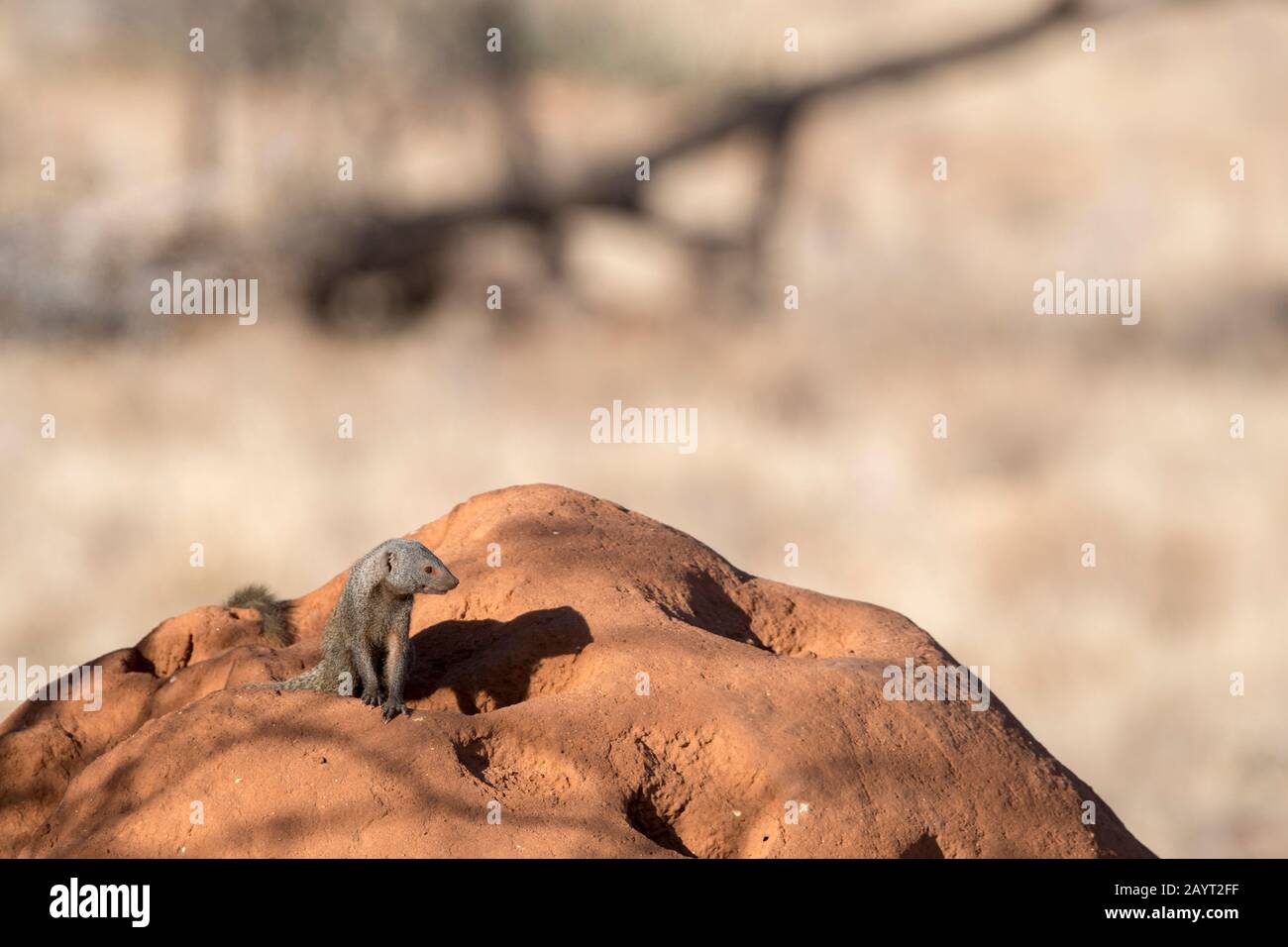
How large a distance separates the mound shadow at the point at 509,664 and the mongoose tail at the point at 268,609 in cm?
99

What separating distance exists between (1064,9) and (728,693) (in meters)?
7.46

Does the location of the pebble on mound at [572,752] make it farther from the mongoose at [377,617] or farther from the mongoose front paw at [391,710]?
the mongoose at [377,617]

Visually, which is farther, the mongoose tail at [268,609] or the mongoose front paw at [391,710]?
the mongoose tail at [268,609]

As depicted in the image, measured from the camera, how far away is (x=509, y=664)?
5.43 meters

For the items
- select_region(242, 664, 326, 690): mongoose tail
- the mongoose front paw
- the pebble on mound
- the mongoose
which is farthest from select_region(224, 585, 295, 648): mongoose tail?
the mongoose front paw

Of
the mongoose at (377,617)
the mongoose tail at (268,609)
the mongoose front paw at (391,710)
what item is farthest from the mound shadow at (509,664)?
the mongoose tail at (268,609)

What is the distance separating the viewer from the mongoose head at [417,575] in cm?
526

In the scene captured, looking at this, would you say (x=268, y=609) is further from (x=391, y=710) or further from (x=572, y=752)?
(x=572, y=752)

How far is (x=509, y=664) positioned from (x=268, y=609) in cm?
154

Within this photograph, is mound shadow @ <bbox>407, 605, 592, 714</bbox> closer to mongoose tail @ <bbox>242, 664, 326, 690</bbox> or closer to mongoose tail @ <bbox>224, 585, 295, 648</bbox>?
mongoose tail @ <bbox>242, 664, 326, 690</bbox>

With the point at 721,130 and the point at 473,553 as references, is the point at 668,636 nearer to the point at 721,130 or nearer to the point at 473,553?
the point at 473,553

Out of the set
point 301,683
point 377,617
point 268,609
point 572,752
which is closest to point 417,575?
point 377,617

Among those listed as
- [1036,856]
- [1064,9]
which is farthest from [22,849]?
[1064,9]

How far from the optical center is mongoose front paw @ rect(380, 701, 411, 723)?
4.84 meters
